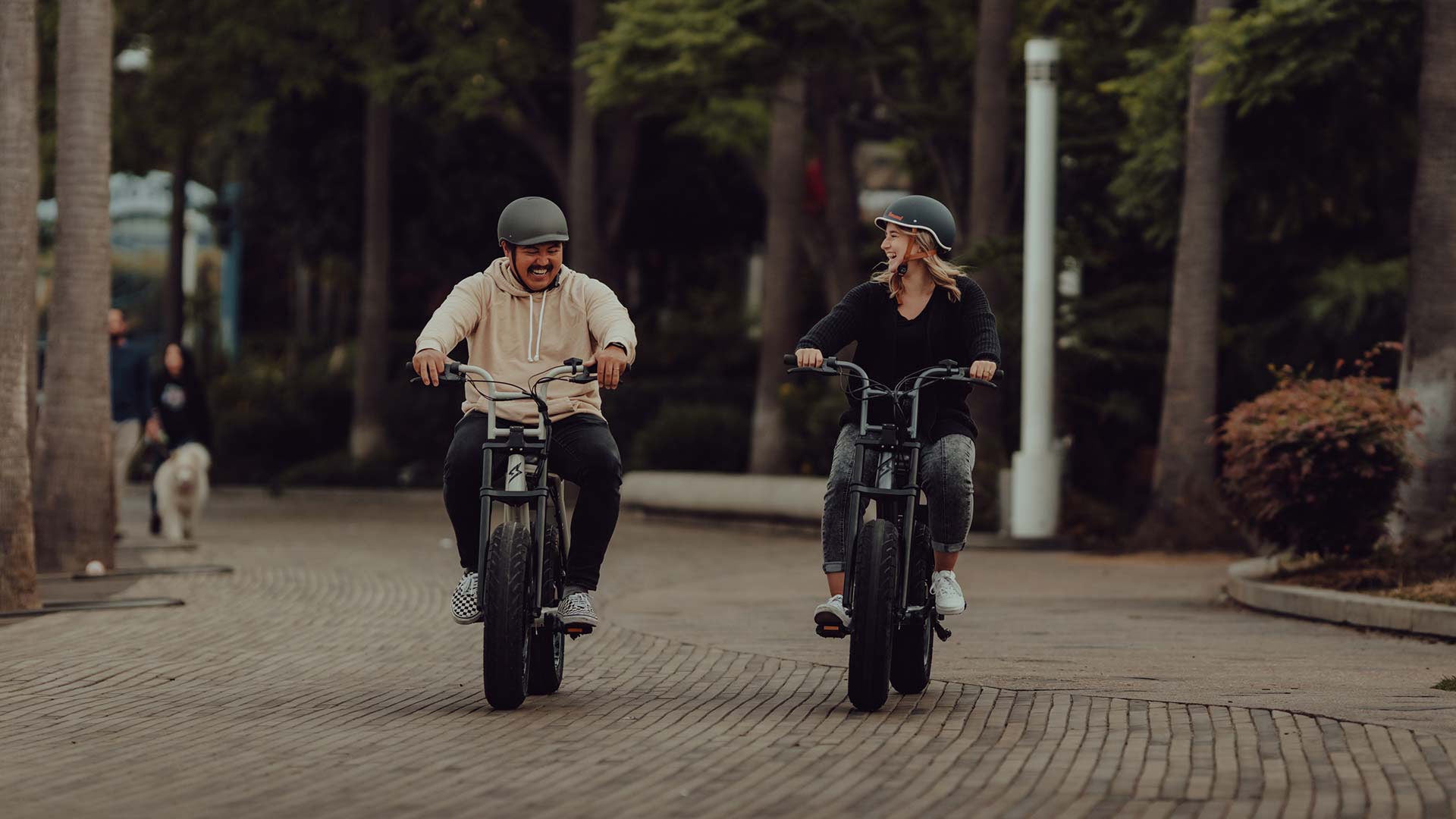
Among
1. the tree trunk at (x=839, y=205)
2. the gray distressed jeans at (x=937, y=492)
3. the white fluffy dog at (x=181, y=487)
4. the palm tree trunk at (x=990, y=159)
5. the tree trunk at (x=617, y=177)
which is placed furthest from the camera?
the tree trunk at (x=617, y=177)

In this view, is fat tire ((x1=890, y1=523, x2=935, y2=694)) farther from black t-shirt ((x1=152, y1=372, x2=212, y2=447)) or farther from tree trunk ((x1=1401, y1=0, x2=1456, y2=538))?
black t-shirt ((x1=152, y1=372, x2=212, y2=447))

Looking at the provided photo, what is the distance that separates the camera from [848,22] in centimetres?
2195

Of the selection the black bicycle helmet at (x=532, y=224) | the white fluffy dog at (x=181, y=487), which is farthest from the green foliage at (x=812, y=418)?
the black bicycle helmet at (x=532, y=224)

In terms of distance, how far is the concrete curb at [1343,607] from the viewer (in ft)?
35.9

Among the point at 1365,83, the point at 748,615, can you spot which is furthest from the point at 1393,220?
the point at 748,615

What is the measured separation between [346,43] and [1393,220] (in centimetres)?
1461

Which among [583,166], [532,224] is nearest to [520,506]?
[532,224]

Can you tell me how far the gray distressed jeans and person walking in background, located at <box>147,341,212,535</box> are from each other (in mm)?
10517

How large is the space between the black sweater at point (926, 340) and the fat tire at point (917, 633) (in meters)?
0.43

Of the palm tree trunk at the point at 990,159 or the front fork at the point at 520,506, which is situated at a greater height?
the palm tree trunk at the point at 990,159

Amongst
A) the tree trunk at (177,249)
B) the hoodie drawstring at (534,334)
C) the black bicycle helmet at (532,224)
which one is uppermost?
the tree trunk at (177,249)

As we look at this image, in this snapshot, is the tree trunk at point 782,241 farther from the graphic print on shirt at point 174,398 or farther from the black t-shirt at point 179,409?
the graphic print on shirt at point 174,398

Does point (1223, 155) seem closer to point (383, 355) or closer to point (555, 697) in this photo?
point (555, 697)

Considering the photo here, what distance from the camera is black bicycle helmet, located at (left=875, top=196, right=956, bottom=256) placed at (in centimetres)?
796
